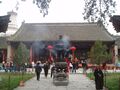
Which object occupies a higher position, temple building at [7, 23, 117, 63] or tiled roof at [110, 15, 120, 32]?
temple building at [7, 23, 117, 63]

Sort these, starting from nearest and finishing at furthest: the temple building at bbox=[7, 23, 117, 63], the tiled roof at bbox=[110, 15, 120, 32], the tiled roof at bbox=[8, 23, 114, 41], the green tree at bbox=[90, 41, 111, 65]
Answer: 1. the tiled roof at bbox=[110, 15, 120, 32]
2. the green tree at bbox=[90, 41, 111, 65]
3. the temple building at bbox=[7, 23, 117, 63]
4. the tiled roof at bbox=[8, 23, 114, 41]

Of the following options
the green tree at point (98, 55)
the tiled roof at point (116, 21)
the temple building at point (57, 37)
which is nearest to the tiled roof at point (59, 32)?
the temple building at point (57, 37)

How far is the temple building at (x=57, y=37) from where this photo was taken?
49625mm

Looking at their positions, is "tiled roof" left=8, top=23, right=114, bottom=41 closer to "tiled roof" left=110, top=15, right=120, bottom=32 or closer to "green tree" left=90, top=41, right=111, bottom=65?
"green tree" left=90, top=41, right=111, bottom=65

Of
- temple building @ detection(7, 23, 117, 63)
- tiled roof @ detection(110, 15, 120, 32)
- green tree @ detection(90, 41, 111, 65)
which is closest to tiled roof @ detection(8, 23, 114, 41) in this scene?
temple building @ detection(7, 23, 117, 63)

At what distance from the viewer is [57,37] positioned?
51.4m

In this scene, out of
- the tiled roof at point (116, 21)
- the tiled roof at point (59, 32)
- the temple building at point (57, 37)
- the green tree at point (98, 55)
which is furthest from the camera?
the tiled roof at point (59, 32)

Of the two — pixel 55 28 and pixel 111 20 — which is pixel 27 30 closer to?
pixel 55 28

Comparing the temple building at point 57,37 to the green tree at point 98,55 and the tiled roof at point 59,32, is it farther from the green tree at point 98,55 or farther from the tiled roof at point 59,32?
the green tree at point 98,55

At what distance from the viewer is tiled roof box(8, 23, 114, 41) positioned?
50688 millimetres

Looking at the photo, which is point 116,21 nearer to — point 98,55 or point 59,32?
point 98,55

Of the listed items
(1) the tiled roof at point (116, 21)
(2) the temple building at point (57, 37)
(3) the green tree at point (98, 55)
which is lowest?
(3) the green tree at point (98, 55)

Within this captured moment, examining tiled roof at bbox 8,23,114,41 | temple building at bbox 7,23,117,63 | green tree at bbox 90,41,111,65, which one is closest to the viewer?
green tree at bbox 90,41,111,65

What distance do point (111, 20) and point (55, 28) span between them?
4132 cm
